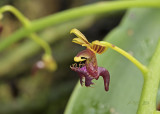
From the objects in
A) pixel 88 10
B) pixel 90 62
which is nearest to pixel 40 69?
pixel 88 10

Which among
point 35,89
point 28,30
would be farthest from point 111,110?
point 35,89

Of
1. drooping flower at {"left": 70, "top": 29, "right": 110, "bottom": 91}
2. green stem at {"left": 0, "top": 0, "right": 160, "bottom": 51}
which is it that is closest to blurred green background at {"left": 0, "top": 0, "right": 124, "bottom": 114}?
green stem at {"left": 0, "top": 0, "right": 160, "bottom": 51}

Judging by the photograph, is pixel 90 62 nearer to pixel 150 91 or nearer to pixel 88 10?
pixel 150 91

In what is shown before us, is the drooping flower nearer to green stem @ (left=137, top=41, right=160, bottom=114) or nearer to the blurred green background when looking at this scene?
green stem @ (left=137, top=41, right=160, bottom=114)

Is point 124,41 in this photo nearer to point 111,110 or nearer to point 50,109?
point 111,110

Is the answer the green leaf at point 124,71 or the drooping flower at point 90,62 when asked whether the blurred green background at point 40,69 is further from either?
the drooping flower at point 90,62

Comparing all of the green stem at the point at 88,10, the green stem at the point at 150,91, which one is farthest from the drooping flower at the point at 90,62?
the green stem at the point at 88,10
